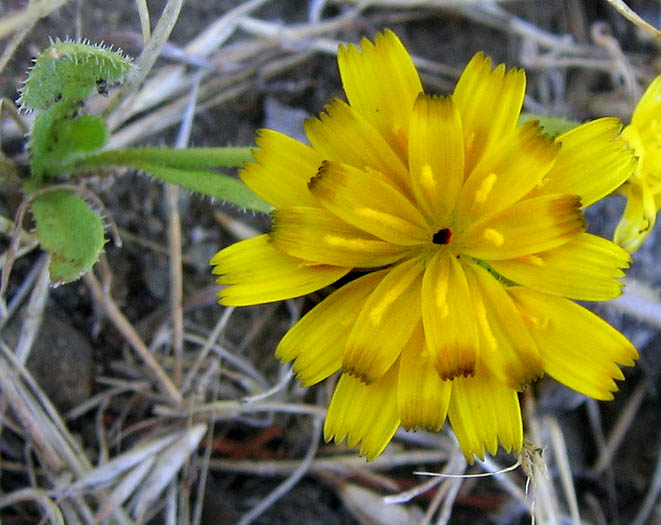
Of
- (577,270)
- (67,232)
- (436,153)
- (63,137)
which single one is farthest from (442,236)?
(63,137)

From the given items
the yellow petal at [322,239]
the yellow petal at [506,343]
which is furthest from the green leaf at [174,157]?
the yellow petal at [506,343]

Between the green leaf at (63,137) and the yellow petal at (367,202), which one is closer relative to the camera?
the yellow petal at (367,202)

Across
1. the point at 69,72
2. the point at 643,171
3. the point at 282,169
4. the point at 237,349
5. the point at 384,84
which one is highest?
the point at 69,72

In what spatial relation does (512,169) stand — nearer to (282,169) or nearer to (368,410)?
(282,169)

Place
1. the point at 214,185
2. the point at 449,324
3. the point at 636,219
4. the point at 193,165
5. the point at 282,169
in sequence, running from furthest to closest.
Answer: the point at 193,165, the point at 214,185, the point at 636,219, the point at 282,169, the point at 449,324

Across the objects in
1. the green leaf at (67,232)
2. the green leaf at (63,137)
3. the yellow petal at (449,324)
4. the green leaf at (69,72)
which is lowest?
the yellow petal at (449,324)

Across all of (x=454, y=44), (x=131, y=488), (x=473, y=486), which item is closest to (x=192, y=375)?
(x=131, y=488)

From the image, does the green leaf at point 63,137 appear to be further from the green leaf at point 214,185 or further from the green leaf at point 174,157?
the green leaf at point 214,185
